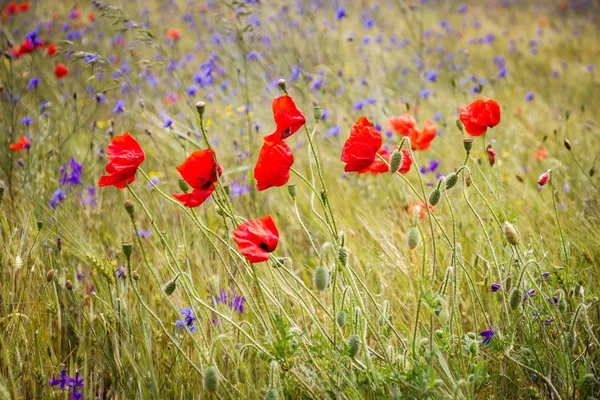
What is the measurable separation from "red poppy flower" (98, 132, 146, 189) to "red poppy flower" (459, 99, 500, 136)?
0.94m

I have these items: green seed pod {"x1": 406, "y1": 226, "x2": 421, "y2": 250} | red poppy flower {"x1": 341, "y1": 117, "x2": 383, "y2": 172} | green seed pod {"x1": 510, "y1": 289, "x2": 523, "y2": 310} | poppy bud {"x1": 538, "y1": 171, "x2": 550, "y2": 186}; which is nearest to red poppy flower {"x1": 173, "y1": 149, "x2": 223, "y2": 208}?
red poppy flower {"x1": 341, "y1": 117, "x2": 383, "y2": 172}

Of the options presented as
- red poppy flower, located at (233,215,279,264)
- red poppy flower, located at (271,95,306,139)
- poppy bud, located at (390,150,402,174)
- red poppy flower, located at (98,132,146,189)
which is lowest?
red poppy flower, located at (233,215,279,264)

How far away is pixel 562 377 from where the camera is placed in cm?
115

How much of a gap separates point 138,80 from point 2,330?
136 inches

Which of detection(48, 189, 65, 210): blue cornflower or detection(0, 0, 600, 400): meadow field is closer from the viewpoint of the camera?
detection(0, 0, 600, 400): meadow field

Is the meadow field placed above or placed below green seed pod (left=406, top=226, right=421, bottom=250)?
below

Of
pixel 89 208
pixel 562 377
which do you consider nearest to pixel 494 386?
pixel 562 377

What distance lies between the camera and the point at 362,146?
115 centimetres

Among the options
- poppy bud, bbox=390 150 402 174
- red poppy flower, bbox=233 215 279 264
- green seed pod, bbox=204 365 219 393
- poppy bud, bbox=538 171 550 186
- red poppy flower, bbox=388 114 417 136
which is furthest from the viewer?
red poppy flower, bbox=388 114 417 136

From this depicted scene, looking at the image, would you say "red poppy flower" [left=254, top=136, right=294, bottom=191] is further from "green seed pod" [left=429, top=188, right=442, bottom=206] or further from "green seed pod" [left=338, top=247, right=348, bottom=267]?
"green seed pod" [left=429, top=188, right=442, bottom=206]

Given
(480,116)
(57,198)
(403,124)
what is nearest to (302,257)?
(403,124)

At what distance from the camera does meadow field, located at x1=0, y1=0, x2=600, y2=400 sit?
1.07 meters

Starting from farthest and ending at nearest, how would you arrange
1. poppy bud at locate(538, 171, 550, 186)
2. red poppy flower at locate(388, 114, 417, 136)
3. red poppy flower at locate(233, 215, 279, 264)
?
red poppy flower at locate(388, 114, 417, 136) < poppy bud at locate(538, 171, 550, 186) < red poppy flower at locate(233, 215, 279, 264)

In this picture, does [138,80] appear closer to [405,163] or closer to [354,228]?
[354,228]
